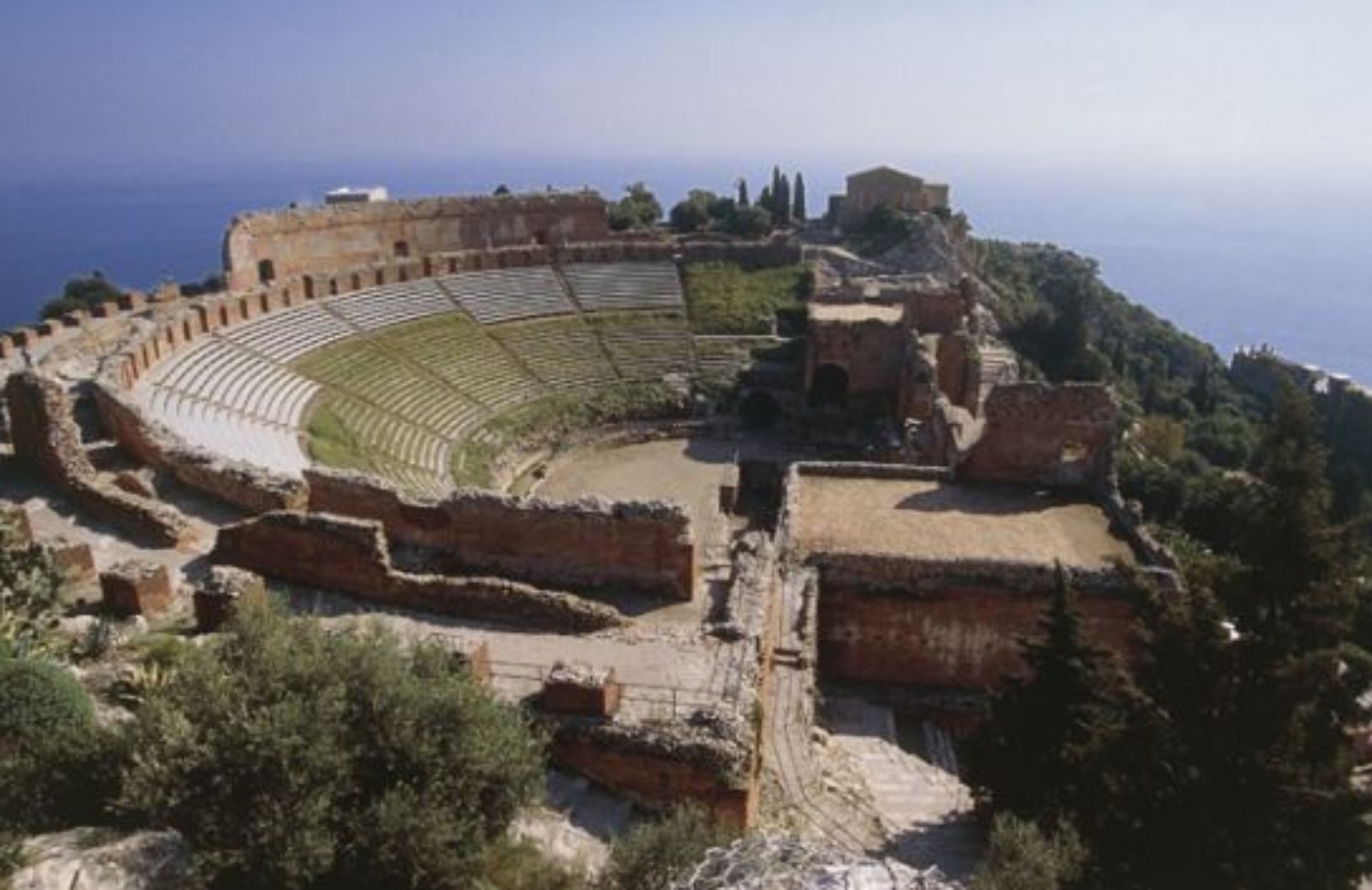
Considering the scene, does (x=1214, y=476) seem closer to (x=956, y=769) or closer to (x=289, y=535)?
(x=956, y=769)

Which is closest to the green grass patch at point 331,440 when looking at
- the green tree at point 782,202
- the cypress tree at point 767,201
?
the green tree at point 782,202

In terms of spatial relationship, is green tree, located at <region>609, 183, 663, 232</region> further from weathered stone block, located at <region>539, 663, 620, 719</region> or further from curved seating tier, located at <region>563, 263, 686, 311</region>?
weathered stone block, located at <region>539, 663, 620, 719</region>

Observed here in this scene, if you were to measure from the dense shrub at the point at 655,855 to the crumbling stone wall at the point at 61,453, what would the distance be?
434 inches

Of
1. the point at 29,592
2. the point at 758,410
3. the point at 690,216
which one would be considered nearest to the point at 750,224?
the point at 690,216

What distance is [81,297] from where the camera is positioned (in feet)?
177

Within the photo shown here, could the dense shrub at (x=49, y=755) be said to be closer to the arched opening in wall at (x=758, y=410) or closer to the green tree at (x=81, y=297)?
the arched opening in wall at (x=758, y=410)

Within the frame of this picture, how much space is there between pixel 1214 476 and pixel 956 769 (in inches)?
1279

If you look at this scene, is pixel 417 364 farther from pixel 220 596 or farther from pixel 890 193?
pixel 890 193

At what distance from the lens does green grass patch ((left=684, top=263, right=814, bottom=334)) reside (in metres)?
40.6

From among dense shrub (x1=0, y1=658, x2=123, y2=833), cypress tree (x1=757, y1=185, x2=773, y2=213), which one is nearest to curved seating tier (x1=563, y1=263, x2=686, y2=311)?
cypress tree (x1=757, y1=185, x2=773, y2=213)

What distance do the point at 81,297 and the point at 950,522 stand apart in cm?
5159

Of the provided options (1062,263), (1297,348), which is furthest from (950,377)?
(1297,348)

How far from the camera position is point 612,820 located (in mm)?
10500

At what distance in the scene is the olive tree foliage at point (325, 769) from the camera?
23.8ft
